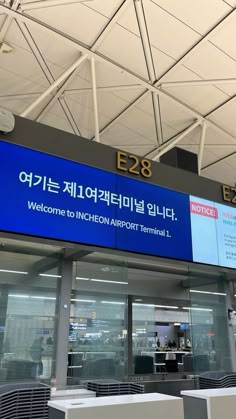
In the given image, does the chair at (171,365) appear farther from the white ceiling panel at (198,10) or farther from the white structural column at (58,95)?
the white ceiling panel at (198,10)

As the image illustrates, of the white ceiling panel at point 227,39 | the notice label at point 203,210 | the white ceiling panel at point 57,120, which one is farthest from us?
the white ceiling panel at point 57,120

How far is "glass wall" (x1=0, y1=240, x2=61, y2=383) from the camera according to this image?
450 cm

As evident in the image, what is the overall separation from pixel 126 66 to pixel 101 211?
4.49m

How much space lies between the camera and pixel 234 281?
17.7 ft

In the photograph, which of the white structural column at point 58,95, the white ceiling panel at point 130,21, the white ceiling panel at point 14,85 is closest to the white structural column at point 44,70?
the white structural column at point 58,95

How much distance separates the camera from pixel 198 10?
211 inches

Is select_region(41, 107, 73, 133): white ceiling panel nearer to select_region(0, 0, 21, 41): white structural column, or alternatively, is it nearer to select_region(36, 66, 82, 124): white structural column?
select_region(36, 66, 82, 124): white structural column

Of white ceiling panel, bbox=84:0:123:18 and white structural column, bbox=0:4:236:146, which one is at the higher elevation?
white ceiling panel, bbox=84:0:123:18

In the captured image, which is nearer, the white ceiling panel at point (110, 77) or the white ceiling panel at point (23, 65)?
the white ceiling panel at point (23, 65)

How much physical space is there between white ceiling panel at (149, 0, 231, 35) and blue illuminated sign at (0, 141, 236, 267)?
3.29 meters

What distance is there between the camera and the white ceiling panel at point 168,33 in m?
5.45

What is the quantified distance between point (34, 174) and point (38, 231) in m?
0.44

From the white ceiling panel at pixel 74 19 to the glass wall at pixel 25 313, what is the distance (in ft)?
11.8

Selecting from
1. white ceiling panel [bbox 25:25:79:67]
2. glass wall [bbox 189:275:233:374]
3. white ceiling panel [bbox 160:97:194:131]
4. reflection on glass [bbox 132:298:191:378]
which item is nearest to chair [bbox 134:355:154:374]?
reflection on glass [bbox 132:298:191:378]
